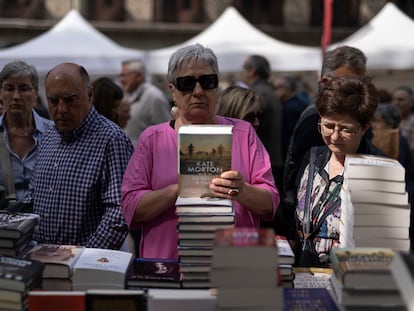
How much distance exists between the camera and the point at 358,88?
12.1 ft

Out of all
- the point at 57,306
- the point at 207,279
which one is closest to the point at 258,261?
the point at 207,279

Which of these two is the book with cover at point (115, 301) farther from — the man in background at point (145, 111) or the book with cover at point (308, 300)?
the man in background at point (145, 111)

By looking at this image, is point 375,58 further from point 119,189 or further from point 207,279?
point 207,279

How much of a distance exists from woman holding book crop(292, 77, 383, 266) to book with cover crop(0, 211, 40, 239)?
48.4 inches

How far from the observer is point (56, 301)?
2.74 m

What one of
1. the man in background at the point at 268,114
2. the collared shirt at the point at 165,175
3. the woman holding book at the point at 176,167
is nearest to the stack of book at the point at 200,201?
the woman holding book at the point at 176,167

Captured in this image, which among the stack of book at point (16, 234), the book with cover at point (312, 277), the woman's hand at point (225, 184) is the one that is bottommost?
the book with cover at point (312, 277)

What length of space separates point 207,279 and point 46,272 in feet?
1.90

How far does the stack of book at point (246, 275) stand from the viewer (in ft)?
8.21

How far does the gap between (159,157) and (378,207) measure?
0.91m

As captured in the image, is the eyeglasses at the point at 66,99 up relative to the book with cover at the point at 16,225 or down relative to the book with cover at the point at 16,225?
up

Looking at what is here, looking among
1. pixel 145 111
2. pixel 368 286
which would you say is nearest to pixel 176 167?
pixel 368 286

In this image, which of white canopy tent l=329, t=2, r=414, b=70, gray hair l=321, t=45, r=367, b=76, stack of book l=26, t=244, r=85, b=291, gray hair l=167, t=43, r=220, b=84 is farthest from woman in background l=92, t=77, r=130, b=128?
white canopy tent l=329, t=2, r=414, b=70

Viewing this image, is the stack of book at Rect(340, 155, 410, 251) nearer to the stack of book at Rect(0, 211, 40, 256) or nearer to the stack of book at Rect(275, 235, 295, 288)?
the stack of book at Rect(275, 235, 295, 288)
